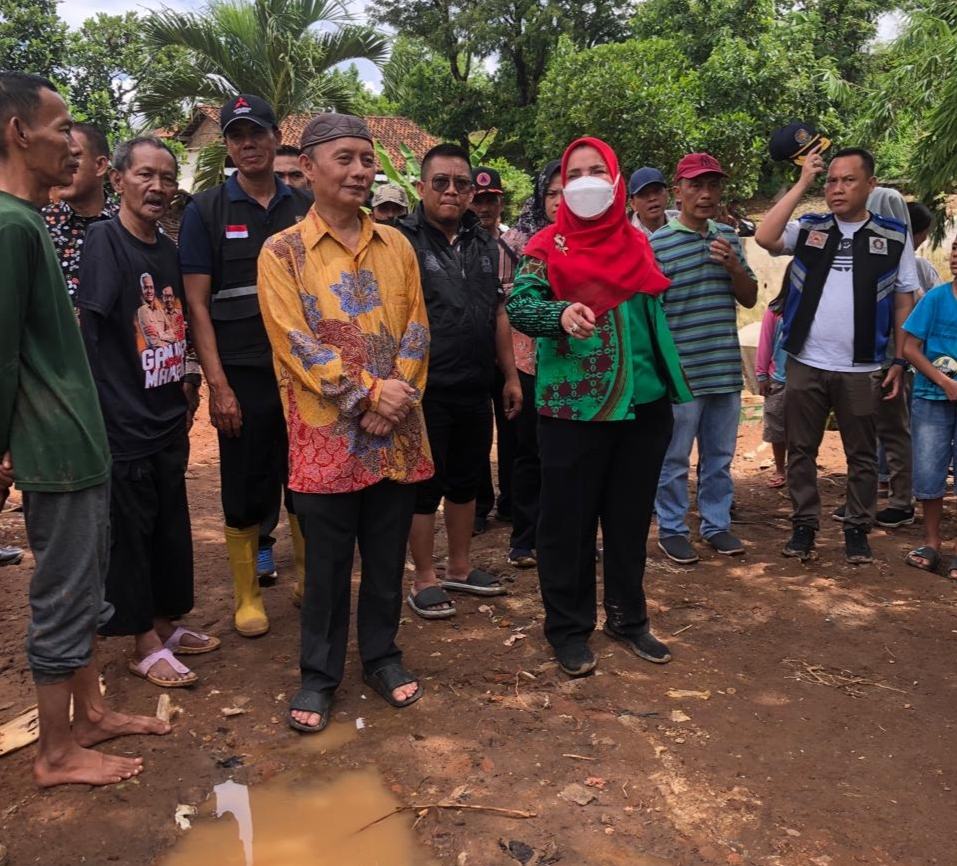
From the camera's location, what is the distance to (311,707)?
3.11 m

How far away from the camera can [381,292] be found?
316cm

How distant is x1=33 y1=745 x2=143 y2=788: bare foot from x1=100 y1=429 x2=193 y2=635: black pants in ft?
Result: 2.15

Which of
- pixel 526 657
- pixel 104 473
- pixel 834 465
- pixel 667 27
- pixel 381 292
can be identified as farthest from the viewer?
pixel 667 27

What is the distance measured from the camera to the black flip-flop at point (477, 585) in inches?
172

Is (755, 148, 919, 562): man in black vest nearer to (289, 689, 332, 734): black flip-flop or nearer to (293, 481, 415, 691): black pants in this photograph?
(293, 481, 415, 691): black pants

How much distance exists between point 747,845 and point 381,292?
2147mm

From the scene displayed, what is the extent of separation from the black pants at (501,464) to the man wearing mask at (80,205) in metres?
2.37

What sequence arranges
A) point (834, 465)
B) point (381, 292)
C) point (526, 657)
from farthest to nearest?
point (834, 465)
point (526, 657)
point (381, 292)

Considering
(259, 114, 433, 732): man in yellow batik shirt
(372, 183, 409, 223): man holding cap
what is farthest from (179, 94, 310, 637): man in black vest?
(372, 183, 409, 223): man holding cap

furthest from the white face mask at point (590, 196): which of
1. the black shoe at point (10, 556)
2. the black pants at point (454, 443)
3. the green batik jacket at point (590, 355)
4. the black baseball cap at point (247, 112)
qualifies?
the black shoe at point (10, 556)

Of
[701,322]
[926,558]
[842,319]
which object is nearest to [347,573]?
[701,322]

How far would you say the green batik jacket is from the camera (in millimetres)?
3314

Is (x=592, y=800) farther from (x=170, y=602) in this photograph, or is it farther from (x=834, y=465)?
(x=834, y=465)

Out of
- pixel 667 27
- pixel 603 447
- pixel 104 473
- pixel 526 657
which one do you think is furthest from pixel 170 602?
pixel 667 27
